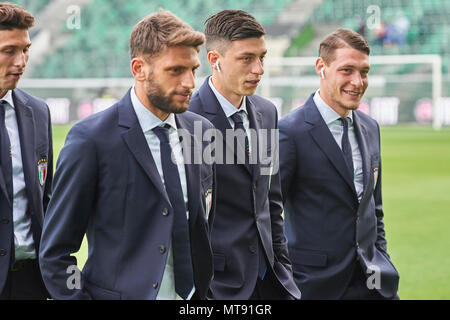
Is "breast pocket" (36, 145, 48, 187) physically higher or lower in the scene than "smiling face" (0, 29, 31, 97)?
lower

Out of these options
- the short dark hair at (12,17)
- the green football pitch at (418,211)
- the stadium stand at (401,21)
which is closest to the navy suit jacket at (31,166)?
the short dark hair at (12,17)

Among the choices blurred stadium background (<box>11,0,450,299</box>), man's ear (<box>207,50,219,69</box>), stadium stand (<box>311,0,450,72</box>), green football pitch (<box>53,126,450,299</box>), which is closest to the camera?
man's ear (<box>207,50,219,69</box>)

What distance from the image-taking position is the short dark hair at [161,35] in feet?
7.27

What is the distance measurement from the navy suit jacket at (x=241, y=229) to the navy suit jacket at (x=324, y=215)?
257 mm

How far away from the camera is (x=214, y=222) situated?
109 inches

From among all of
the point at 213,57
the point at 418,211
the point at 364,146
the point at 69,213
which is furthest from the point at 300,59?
the point at 69,213

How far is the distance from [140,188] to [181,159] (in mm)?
178

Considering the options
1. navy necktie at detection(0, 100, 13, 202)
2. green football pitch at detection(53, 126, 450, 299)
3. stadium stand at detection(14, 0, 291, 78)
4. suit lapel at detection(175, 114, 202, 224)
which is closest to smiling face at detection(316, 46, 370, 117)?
suit lapel at detection(175, 114, 202, 224)

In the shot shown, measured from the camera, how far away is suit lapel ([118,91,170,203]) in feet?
7.07

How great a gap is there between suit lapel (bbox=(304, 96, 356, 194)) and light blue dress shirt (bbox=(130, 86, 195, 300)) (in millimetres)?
1073

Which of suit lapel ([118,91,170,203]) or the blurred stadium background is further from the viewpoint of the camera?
the blurred stadium background

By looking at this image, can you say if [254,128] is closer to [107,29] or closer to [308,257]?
[308,257]

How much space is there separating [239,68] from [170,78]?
0.76m

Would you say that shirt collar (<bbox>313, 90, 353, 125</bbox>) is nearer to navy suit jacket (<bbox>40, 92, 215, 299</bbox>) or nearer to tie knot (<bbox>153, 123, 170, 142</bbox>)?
tie knot (<bbox>153, 123, 170, 142</bbox>)
